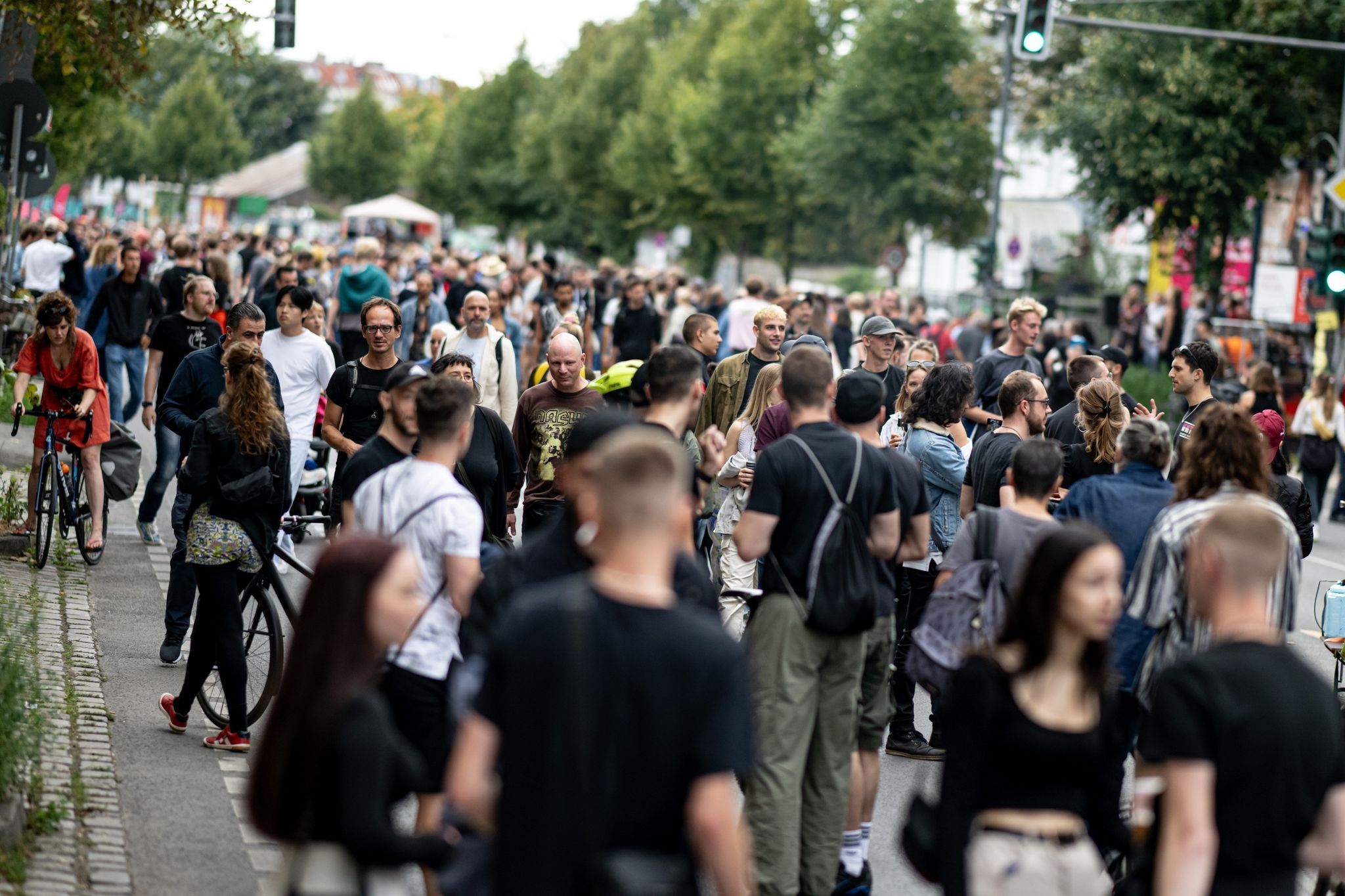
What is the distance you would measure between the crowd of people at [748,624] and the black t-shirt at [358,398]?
19 millimetres

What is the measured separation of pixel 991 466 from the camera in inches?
324

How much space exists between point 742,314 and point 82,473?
29.0 feet

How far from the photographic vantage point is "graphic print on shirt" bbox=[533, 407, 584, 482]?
8.55 meters

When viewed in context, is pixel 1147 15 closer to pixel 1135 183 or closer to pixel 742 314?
pixel 1135 183

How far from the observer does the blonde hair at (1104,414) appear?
8.30 meters

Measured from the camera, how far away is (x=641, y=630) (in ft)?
11.5

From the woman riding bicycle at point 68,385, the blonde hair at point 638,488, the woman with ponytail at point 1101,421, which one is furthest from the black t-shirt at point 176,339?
the blonde hair at point 638,488

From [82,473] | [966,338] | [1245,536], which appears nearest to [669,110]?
[966,338]

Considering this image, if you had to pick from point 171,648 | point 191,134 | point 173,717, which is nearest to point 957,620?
point 173,717

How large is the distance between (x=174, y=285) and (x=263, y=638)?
1049 centimetres

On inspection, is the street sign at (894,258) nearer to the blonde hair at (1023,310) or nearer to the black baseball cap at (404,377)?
the blonde hair at (1023,310)

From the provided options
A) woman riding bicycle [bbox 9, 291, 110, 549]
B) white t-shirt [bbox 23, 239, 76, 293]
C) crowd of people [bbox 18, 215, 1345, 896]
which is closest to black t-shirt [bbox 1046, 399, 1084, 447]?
crowd of people [bbox 18, 215, 1345, 896]

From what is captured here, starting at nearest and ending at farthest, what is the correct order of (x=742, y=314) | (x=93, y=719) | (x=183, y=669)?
(x=93, y=719)
(x=183, y=669)
(x=742, y=314)

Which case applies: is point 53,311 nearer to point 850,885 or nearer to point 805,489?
point 805,489
